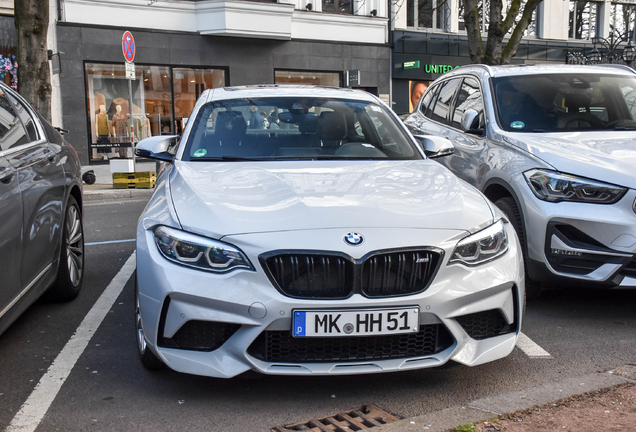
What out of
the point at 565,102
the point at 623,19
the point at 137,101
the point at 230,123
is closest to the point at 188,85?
the point at 137,101

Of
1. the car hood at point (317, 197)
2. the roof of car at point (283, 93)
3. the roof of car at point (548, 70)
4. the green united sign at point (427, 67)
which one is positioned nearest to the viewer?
the car hood at point (317, 197)

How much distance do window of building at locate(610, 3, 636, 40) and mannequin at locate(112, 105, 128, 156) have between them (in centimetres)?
2115

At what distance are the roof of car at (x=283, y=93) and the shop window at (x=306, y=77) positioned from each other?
17.8 meters

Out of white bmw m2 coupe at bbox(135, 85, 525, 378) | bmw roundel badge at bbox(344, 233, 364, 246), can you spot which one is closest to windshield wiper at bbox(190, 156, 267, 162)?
white bmw m2 coupe at bbox(135, 85, 525, 378)

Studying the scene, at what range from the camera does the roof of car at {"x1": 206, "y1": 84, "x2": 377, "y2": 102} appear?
5.06m

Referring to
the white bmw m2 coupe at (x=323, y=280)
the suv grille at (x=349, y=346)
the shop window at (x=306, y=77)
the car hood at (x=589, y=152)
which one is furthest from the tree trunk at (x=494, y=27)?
the suv grille at (x=349, y=346)

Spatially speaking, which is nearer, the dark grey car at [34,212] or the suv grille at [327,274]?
the suv grille at [327,274]

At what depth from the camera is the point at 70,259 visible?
16.6ft

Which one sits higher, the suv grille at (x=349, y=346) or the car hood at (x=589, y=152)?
the car hood at (x=589, y=152)

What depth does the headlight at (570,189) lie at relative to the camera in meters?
4.32

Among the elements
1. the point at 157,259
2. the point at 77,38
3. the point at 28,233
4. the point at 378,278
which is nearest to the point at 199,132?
the point at 28,233

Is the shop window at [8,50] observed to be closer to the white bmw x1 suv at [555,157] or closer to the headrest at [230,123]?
the white bmw x1 suv at [555,157]

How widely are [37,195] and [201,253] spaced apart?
4.92 feet

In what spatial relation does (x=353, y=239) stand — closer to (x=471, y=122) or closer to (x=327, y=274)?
(x=327, y=274)
